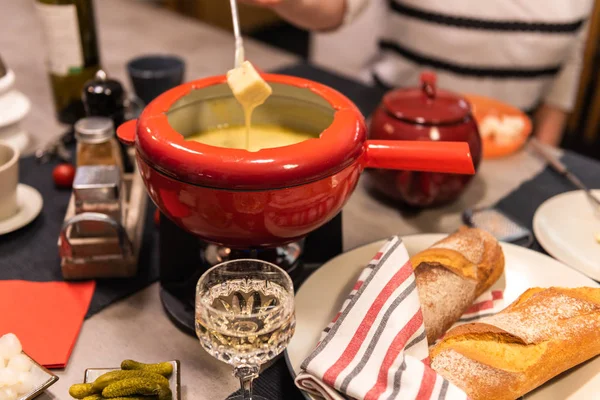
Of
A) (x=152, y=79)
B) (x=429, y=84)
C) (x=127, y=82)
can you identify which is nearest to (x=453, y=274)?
(x=429, y=84)

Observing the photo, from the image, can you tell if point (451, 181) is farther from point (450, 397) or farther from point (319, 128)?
point (450, 397)

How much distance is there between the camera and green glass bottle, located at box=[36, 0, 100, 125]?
1197mm

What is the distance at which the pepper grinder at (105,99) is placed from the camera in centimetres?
101

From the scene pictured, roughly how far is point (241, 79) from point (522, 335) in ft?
1.43

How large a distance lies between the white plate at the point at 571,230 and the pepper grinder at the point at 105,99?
0.72 meters

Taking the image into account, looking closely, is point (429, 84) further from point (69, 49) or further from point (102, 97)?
point (69, 49)

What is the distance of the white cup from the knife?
0.95m

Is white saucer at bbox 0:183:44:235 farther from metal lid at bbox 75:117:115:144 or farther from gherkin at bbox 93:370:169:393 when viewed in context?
gherkin at bbox 93:370:169:393

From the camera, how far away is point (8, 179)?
2.95 ft

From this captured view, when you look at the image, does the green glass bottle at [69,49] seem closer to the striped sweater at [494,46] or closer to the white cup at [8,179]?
the white cup at [8,179]

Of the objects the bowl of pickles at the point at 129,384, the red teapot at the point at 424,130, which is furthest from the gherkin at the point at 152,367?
the red teapot at the point at 424,130

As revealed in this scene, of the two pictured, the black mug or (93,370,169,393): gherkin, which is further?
the black mug

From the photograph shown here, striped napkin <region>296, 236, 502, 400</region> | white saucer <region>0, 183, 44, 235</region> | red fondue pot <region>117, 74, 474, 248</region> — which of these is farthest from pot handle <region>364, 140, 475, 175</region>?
white saucer <region>0, 183, 44, 235</region>

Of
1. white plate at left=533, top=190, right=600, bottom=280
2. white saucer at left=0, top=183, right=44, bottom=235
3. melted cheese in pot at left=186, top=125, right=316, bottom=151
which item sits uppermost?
melted cheese in pot at left=186, top=125, right=316, bottom=151
